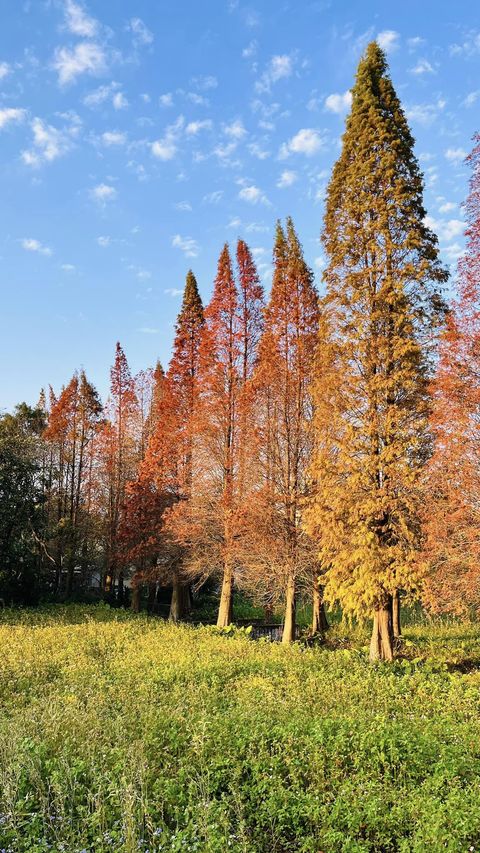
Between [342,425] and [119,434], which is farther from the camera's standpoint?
[119,434]

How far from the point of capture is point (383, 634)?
14344 mm

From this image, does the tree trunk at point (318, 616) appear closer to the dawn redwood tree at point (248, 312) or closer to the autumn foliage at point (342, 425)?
the autumn foliage at point (342, 425)

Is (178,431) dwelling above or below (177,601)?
above

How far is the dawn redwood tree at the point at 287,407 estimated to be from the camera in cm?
1719

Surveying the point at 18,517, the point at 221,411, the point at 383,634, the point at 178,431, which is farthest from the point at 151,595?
the point at 383,634

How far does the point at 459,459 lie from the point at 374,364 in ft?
12.7

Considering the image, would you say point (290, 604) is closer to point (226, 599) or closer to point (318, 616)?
point (226, 599)

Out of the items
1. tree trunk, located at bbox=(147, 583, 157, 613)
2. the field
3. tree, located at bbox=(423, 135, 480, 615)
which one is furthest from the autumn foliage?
tree trunk, located at bbox=(147, 583, 157, 613)

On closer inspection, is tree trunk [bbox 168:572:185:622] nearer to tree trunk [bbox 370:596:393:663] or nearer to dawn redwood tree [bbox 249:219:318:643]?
dawn redwood tree [bbox 249:219:318:643]

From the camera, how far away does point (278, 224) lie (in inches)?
804

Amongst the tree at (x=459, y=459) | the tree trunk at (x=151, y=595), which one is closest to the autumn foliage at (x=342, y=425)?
the tree at (x=459, y=459)

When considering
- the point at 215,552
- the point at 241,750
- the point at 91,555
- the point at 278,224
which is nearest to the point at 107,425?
the point at 91,555

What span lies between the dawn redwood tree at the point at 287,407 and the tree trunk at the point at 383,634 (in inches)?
126

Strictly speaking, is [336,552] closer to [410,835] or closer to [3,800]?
[410,835]
